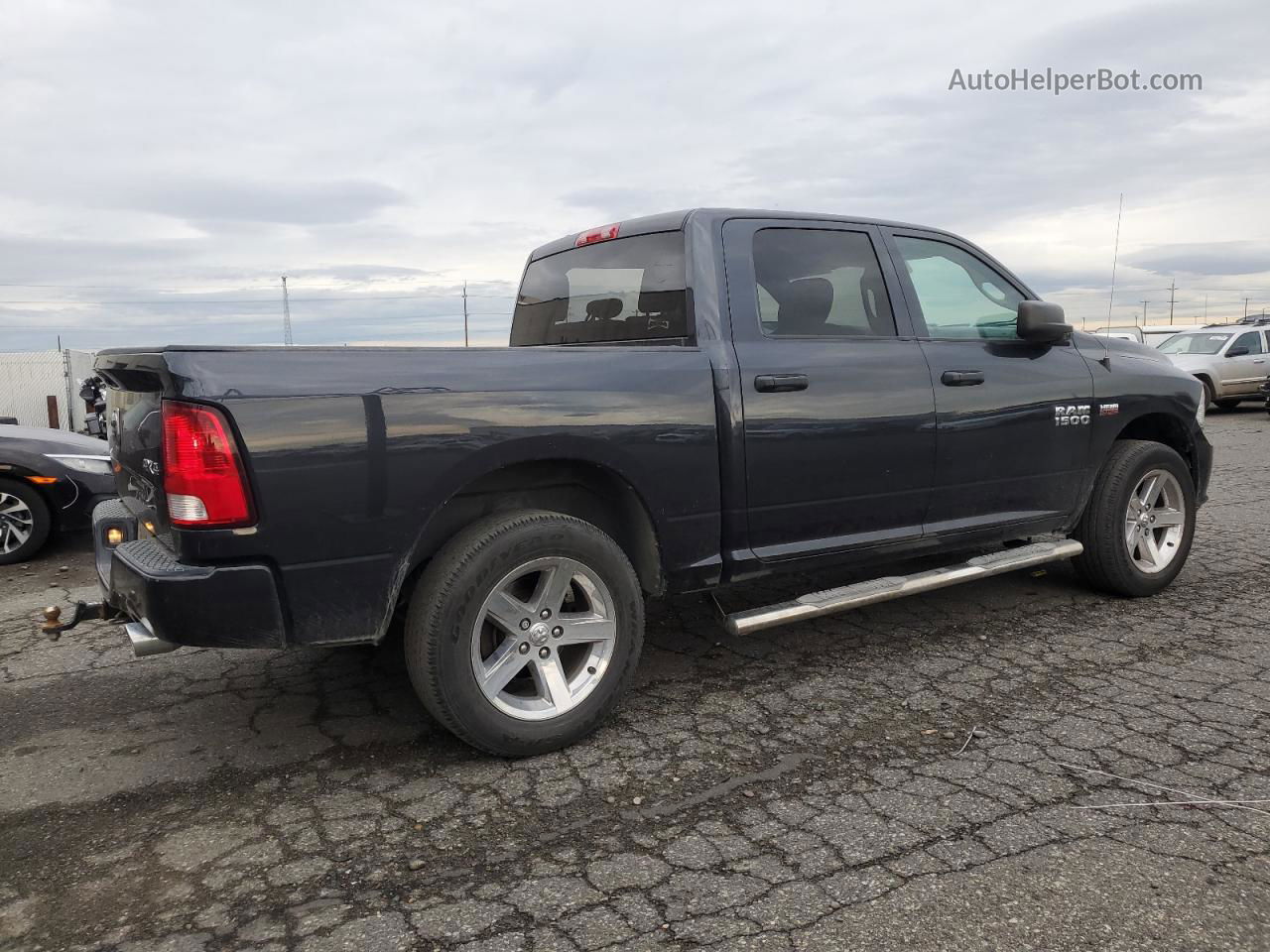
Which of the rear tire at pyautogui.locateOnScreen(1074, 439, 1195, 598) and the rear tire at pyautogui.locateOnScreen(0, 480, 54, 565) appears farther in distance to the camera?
the rear tire at pyautogui.locateOnScreen(0, 480, 54, 565)

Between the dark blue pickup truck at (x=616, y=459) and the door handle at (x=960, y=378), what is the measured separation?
18mm

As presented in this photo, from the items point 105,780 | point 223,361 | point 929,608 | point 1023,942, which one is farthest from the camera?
point 929,608

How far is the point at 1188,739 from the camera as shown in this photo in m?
3.26

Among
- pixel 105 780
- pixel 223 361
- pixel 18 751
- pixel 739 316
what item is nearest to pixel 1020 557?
pixel 739 316

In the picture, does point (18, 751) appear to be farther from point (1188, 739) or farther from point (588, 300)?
point (1188, 739)

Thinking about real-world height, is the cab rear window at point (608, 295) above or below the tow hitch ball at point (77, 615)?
above

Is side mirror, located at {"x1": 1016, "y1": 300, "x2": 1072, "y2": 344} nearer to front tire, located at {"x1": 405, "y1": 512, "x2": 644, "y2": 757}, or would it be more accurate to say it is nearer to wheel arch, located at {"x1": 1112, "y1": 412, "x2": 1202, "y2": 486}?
wheel arch, located at {"x1": 1112, "y1": 412, "x2": 1202, "y2": 486}

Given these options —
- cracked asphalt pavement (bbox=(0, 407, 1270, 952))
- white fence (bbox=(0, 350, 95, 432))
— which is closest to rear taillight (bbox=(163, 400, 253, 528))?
cracked asphalt pavement (bbox=(0, 407, 1270, 952))

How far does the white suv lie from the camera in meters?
17.7

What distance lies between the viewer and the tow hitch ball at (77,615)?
10.3 ft

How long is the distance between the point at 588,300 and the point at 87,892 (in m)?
2.86

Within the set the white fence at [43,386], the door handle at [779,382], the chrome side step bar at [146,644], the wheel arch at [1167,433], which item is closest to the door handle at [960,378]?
the door handle at [779,382]

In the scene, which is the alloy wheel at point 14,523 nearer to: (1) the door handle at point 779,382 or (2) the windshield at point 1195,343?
(1) the door handle at point 779,382

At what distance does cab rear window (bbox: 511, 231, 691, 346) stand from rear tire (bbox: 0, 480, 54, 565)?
390cm
